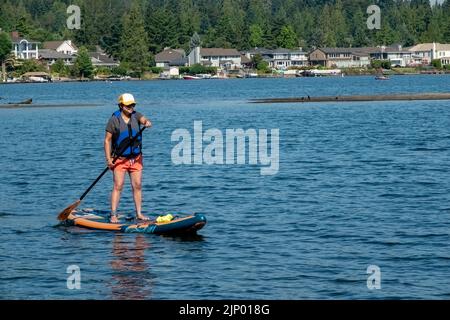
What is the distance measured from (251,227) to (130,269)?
5496 millimetres

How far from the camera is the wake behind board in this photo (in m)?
23.7

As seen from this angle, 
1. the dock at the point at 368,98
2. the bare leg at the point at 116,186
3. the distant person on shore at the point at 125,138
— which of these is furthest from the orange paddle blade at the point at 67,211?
the dock at the point at 368,98

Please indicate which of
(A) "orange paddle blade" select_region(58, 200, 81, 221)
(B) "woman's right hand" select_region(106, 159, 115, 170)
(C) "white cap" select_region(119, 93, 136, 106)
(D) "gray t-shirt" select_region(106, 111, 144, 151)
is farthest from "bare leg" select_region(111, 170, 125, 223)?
(C) "white cap" select_region(119, 93, 136, 106)

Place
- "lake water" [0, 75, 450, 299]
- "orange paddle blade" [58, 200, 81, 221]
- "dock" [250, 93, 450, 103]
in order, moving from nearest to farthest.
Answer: "lake water" [0, 75, 450, 299], "orange paddle blade" [58, 200, 81, 221], "dock" [250, 93, 450, 103]

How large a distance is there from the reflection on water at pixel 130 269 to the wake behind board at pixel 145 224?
0.85 feet

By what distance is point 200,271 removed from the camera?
2064 cm

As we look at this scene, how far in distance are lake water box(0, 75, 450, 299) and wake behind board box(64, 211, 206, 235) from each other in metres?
0.22

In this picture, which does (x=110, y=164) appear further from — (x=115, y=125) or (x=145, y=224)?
(x=145, y=224)

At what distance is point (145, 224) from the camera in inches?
957

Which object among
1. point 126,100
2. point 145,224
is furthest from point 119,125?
point 145,224

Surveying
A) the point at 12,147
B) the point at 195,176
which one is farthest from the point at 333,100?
the point at 195,176

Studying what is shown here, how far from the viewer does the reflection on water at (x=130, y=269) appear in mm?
18922

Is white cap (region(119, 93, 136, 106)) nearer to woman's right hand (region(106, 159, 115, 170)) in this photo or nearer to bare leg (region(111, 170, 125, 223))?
woman's right hand (region(106, 159, 115, 170))

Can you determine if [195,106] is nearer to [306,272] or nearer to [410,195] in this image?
[410,195]
